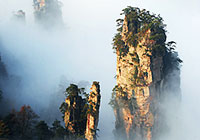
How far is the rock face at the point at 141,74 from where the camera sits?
146 feet

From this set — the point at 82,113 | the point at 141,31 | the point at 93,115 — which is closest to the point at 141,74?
the point at 141,31

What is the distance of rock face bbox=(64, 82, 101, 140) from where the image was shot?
39406mm

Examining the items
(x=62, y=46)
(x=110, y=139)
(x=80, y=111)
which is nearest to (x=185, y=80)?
(x=62, y=46)

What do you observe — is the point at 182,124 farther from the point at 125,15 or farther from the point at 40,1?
the point at 40,1

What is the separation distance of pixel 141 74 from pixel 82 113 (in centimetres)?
1858

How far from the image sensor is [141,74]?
44906mm

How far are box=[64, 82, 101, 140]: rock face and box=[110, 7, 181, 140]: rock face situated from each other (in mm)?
11158

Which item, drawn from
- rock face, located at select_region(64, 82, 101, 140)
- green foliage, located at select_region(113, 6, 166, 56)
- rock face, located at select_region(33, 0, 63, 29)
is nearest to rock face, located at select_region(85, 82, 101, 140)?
rock face, located at select_region(64, 82, 101, 140)

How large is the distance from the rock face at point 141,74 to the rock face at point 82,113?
11158mm

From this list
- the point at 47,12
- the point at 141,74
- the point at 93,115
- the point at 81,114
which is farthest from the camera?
the point at 47,12

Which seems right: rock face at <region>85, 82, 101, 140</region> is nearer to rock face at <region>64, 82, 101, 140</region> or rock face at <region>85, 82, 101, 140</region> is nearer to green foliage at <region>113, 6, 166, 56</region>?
rock face at <region>64, 82, 101, 140</region>

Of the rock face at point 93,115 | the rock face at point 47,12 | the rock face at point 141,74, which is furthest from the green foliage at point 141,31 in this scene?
the rock face at point 47,12

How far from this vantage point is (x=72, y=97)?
42531 millimetres

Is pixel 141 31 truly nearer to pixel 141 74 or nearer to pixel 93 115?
pixel 141 74
